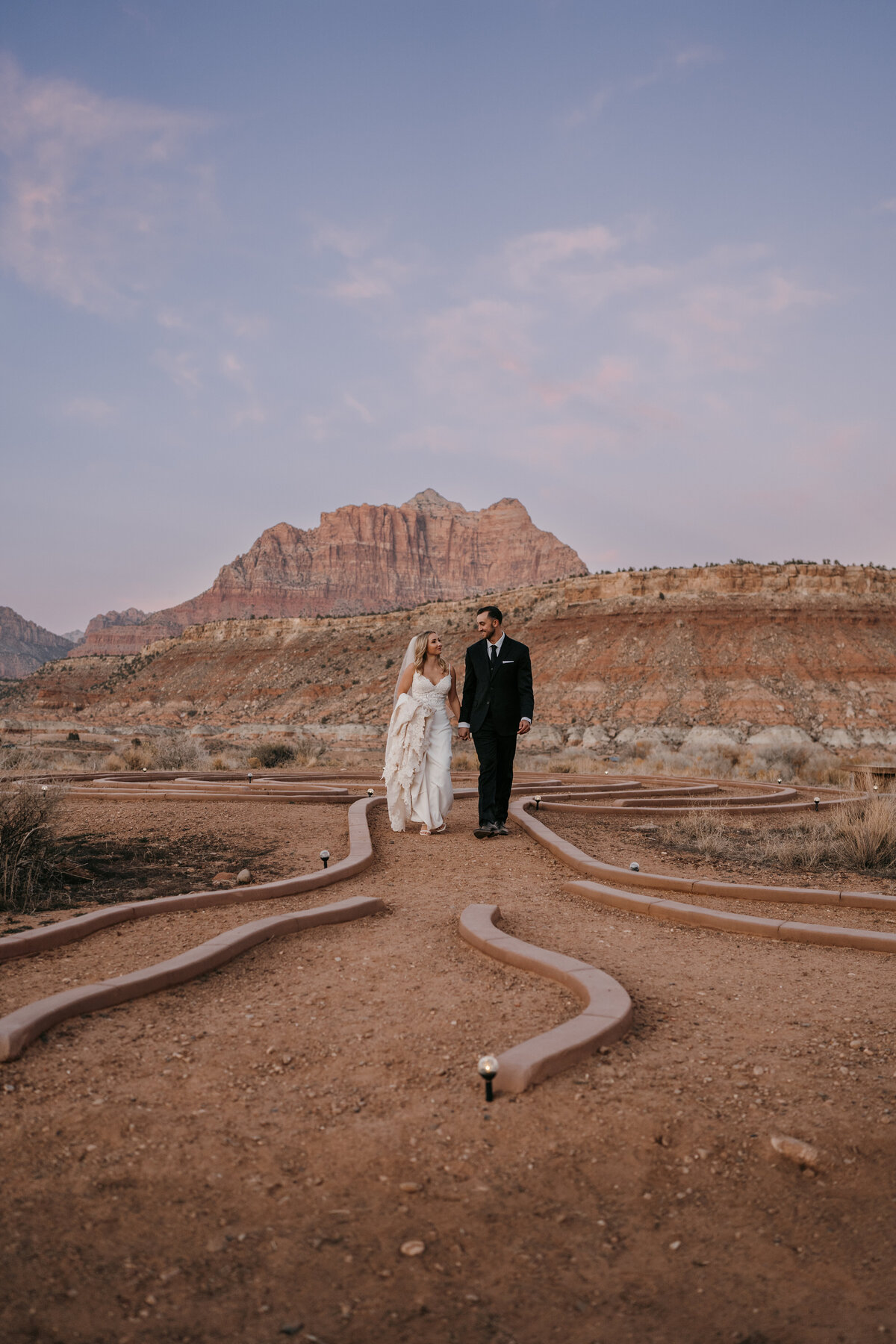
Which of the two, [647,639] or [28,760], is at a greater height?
[647,639]

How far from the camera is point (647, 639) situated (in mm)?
41438

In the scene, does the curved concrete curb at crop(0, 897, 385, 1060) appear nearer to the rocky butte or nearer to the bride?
the bride

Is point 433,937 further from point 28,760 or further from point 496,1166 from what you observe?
point 28,760

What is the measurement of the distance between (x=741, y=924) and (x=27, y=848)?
5.43 metres

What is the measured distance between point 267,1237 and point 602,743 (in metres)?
32.3

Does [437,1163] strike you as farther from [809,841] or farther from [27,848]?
[809,841]

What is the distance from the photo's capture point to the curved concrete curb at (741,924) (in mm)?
5000

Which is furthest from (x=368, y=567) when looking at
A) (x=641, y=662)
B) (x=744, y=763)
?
(x=744, y=763)

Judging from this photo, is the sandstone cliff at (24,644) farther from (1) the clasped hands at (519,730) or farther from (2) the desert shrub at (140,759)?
(1) the clasped hands at (519,730)

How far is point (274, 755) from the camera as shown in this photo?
21.3 meters

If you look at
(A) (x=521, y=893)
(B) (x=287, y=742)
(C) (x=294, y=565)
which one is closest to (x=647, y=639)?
(B) (x=287, y=742)

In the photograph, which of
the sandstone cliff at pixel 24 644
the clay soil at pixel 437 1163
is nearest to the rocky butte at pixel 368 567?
the sandstone cliff at pixel 24 644

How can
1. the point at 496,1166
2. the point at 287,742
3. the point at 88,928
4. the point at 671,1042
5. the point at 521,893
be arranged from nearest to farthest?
the point at 496,1166, the point at 671,1042, the point at 88,928, the point at 521,893, the point at 287,742

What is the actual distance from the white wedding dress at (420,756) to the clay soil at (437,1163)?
4.06m
